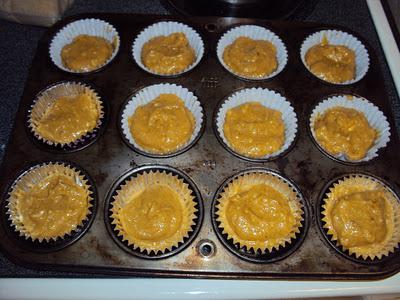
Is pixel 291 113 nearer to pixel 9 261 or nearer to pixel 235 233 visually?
pixel 235 233

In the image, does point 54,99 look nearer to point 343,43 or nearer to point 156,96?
point 156,96

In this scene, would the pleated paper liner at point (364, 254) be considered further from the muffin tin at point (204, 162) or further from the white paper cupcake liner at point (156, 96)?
the white paper cupcake liner at point (156, 96)

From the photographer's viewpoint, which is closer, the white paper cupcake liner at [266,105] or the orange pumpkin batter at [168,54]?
the white paper cupcake liner at [266,105]

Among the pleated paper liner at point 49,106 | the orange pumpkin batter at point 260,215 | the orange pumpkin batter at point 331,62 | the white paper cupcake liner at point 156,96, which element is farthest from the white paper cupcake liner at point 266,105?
the pleated paper liner at point 49,106

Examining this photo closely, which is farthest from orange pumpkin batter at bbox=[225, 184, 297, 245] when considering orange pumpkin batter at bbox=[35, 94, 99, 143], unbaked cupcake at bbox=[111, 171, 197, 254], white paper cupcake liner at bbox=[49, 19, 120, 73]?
white paper cupcake liner at bbox=[49, 19, 120, 73]

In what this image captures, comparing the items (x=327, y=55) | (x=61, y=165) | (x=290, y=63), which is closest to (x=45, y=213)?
(x=61, y=165)
